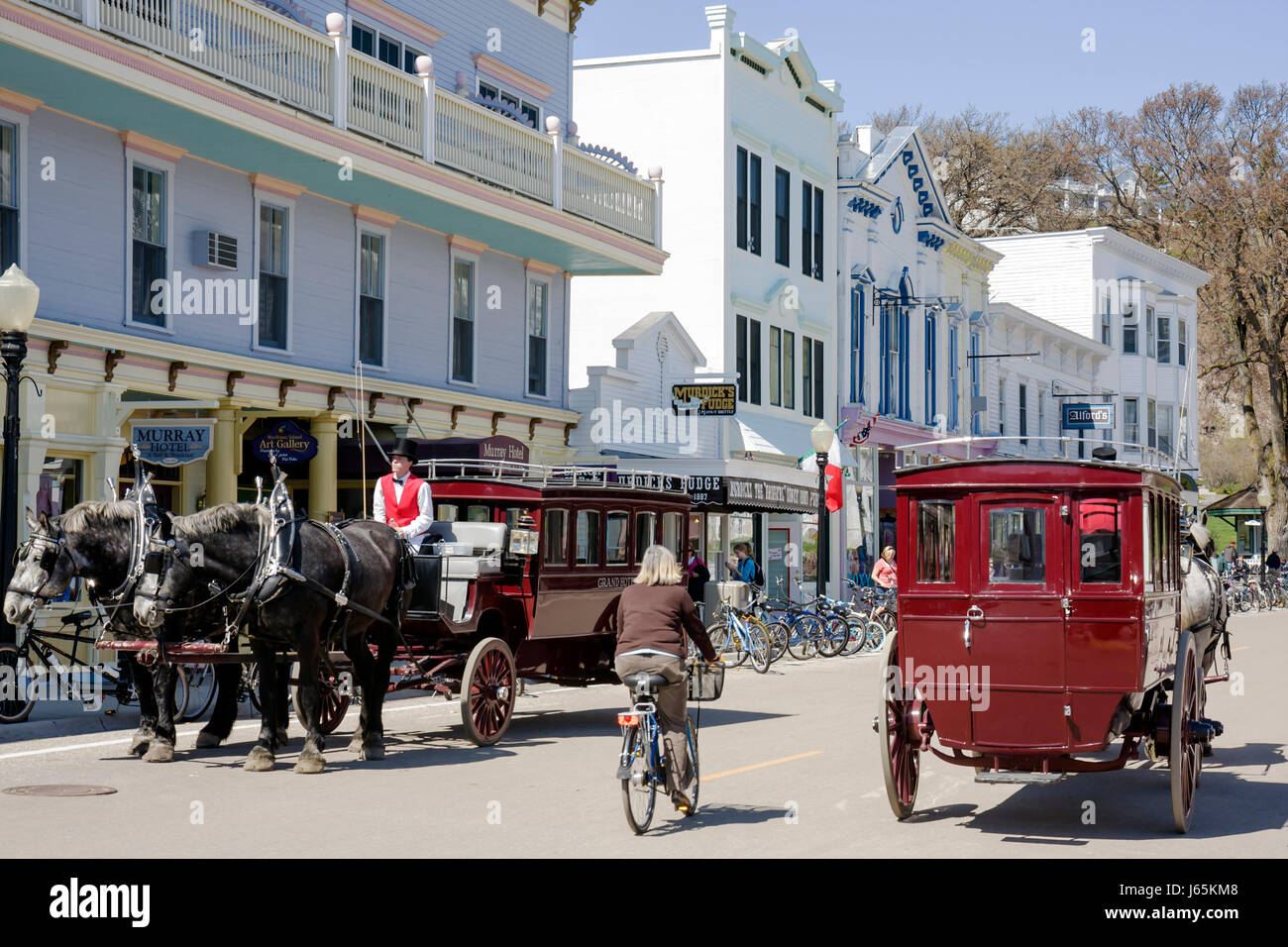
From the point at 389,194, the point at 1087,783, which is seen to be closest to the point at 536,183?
the point at 389,194

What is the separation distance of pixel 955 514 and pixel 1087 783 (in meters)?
3.37

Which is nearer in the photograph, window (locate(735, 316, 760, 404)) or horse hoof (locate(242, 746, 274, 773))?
horse hoof (locate(242, 746, 274, 773))

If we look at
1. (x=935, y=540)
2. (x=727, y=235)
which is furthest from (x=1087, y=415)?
(x=935, y=540)

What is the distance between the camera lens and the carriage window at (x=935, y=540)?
10.2 metres

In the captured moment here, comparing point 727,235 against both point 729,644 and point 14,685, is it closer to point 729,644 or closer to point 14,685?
point 729,644

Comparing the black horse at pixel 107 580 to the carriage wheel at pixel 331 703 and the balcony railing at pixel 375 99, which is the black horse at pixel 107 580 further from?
the balcony railing at pixel 375 99

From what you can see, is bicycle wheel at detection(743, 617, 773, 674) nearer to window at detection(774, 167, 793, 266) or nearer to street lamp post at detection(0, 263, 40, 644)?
street lamp post at detection(0, 263, 40, 644)

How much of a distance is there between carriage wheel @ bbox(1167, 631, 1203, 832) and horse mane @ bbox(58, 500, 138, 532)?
24.6 ft

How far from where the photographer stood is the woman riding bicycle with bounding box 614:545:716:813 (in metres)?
9.95

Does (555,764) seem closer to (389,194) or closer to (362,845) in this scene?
(362,845)

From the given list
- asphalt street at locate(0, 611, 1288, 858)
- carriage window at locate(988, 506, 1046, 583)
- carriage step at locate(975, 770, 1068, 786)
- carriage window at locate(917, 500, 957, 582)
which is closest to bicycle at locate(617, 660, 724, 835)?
asphalt street at locate(0, 611, 1288, 858)

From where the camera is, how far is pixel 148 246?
19.0 m

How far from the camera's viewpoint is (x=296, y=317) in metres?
21.5

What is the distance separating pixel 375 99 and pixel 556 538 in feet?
27.9
